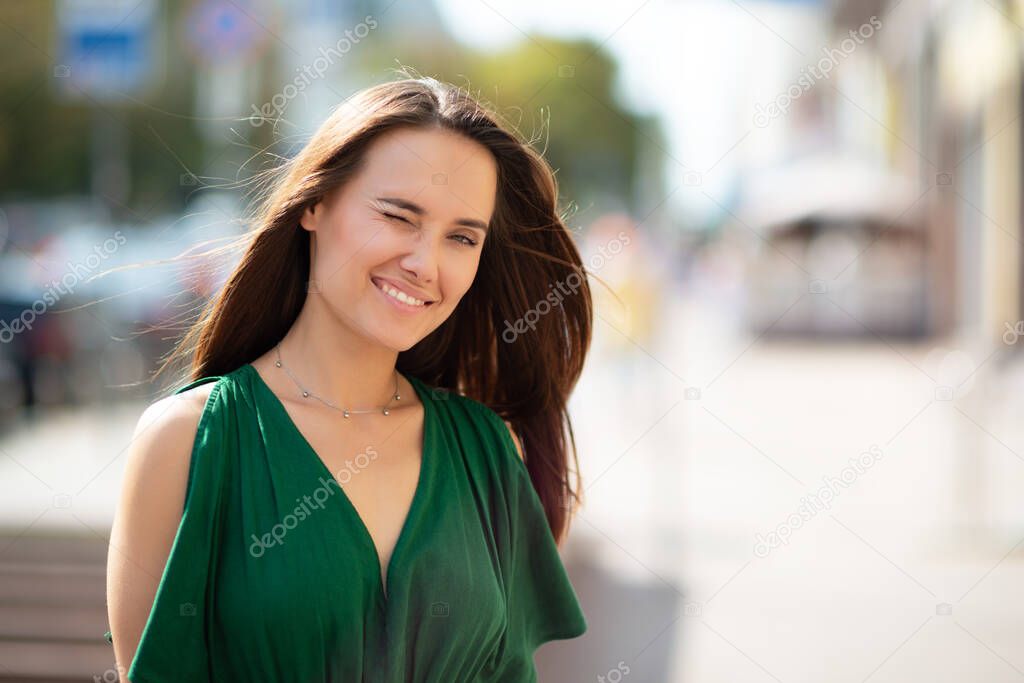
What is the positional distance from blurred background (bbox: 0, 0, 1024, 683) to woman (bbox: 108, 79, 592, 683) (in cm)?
41

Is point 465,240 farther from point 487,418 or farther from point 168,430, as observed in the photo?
point 168,430

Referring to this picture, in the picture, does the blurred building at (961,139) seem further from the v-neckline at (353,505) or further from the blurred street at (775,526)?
the v-neckline at (353,505)

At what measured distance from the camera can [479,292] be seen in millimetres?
2367

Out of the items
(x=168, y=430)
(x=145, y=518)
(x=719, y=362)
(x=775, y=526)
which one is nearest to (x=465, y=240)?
(x=168, y=430)

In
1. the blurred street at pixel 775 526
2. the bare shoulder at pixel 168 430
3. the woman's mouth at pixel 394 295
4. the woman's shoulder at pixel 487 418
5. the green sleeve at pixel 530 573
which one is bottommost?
the blurred street at pixel 775 526

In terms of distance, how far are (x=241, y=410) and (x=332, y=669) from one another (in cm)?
46

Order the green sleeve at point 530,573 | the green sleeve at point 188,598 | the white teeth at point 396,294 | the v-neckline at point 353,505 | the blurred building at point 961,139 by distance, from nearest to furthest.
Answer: the green sleeve at point 188,598 → the v-neckline at point 353,505 → the white teeth at point 396,294 → the green sleeve at point 530,573 → the blurred building at point 961,139

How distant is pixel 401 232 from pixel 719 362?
52.6ft

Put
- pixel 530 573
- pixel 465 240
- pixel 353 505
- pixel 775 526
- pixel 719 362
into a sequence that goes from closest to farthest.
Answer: pixel 353 505 < pixel 465 240 < pixel 530 573 < pixel 775 526 < pixel 719 362

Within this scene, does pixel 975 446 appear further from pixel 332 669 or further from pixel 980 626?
pixel 332 669

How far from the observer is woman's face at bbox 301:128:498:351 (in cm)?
193

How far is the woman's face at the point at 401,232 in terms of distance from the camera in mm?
1930

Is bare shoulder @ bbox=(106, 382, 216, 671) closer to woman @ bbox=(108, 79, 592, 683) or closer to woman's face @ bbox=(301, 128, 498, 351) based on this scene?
woman @ bbox=(108, 79, 592, 683)

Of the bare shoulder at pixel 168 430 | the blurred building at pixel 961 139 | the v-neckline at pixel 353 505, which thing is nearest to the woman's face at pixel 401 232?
the v-neckline at pixel 353 505
